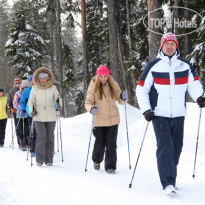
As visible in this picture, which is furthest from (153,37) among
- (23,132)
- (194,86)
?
(194,86)

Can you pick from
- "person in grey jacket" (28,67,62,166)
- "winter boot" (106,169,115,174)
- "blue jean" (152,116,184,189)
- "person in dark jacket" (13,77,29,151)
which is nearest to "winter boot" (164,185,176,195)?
"blue jean" (152,116,184,189)

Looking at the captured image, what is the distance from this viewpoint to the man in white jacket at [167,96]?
3545 millimetres

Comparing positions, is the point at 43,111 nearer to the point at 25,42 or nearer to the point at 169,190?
the point at 169,190

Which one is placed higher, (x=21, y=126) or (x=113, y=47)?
(x=113, y=47)

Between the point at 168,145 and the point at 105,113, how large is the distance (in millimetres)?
1616

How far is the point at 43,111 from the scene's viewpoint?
5.33 m

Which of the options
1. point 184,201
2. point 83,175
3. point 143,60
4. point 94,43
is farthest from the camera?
point 94,43

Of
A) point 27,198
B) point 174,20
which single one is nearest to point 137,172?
point 27,198

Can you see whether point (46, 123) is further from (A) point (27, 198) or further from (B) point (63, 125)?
(B) point (63, 125)

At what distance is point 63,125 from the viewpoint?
1004 centimetres

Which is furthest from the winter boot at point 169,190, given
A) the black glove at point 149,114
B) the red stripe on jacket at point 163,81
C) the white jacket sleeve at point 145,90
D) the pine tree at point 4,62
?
the pine tree at point 4,62

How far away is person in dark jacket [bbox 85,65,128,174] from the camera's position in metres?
4.84

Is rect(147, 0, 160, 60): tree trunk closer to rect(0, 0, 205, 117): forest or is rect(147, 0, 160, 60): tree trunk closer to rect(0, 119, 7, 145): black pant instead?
rect(0, 0, 205, 117): forest

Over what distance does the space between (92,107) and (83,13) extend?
13.7 meters
